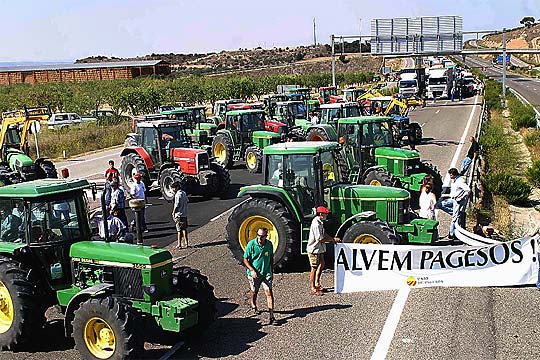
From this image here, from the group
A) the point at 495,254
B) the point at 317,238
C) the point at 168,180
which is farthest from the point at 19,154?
the point at 495,254

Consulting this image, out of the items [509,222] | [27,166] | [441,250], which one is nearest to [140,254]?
[441,250]

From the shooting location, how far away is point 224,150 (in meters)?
26.4

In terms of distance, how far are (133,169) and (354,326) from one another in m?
12.6

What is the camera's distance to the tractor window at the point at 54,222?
30.5 feet

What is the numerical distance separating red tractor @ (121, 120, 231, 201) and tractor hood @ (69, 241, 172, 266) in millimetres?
10487

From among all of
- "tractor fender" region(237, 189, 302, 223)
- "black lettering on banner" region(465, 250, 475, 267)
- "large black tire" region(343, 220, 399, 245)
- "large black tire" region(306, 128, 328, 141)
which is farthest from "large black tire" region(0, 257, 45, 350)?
"large black tire" region(306, 128, 328, 141)

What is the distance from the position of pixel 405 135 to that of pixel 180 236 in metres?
17.2

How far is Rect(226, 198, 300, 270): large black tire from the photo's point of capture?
39.7ft

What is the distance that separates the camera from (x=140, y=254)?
8.92 meters

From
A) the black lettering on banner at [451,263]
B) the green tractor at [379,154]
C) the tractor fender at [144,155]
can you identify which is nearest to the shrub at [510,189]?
the green tractor at [379,154]

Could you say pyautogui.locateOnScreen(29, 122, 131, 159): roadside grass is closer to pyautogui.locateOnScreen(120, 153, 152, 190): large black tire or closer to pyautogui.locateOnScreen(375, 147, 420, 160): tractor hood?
pyautogui.locateOnScreen(120, 153, 152, 190): large black tire

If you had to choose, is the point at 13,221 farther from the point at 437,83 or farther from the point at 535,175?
the point at 437,83

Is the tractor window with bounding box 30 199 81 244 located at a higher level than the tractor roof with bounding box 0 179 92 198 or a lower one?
lower

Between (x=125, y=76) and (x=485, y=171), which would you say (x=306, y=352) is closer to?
(x=485, y=171)
